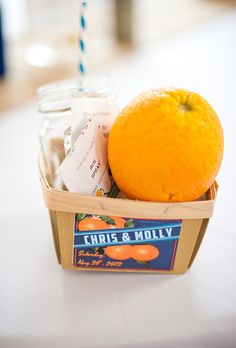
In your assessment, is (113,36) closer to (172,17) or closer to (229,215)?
(172,17)

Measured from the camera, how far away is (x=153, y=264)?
1.75ft

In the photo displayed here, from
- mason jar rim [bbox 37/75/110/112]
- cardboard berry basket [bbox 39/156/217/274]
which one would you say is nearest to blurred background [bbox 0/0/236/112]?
mason jar rim [bbox 37/75/110/112]

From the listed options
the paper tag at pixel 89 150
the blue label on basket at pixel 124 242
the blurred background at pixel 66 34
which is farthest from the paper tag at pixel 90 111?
the blurred background at pixel 66 34

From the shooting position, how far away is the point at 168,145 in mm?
444

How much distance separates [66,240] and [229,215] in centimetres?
29

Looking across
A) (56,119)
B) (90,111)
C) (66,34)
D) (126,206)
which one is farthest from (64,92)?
(66,34)

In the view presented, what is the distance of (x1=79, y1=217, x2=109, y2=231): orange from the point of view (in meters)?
0.49

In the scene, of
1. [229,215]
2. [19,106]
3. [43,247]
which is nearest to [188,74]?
[19,106]

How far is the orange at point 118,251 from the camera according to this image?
511 millimetres

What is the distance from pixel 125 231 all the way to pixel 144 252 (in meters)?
0.05

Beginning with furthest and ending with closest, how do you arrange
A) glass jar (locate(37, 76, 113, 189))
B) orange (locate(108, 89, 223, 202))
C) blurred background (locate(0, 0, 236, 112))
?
1. blurred background (locate(0, 0, 236, 112))
2. glass jar (locate(37, 76, 113, 189))
3. orange (locate(108, 89, 223, 202))

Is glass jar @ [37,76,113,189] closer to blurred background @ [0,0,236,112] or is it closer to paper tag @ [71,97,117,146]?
paper tag @ [71,97,117,146]

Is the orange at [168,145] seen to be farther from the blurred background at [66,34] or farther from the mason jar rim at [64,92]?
the blurred background at [66,34]

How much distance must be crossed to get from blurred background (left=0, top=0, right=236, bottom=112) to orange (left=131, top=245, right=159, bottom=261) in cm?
84
